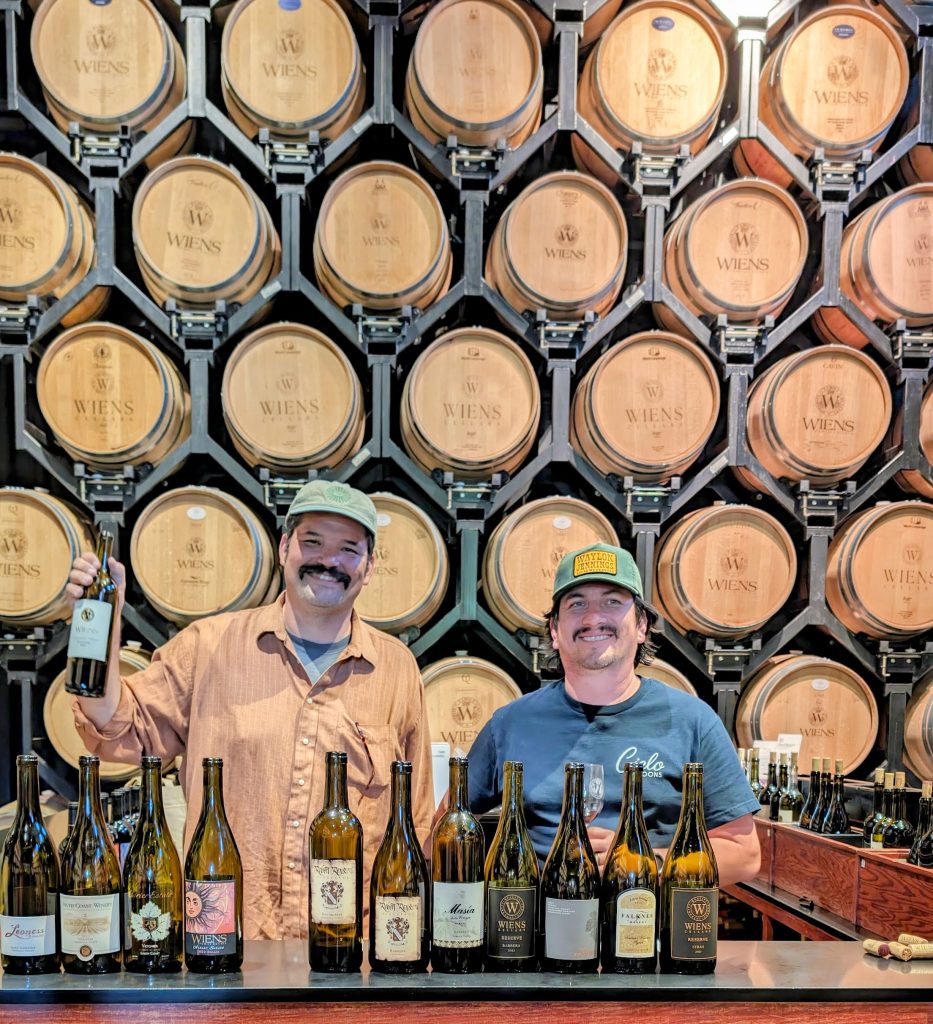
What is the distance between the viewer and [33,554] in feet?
12.9

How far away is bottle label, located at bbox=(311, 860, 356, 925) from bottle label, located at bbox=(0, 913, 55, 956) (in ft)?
1.44

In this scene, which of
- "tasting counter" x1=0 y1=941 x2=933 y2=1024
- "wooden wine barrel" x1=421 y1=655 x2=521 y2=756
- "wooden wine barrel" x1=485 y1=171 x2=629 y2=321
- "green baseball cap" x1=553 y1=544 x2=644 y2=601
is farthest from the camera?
"wooden wine barrel" x1=485 y1=171 x2=629 y2=321

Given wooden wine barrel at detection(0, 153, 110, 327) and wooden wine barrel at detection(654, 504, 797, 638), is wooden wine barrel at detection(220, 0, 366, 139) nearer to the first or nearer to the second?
wooden wine barrel at detection(0, 153, 110, 327)

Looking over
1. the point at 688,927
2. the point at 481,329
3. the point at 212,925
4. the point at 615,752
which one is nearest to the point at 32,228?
the point at 481,329

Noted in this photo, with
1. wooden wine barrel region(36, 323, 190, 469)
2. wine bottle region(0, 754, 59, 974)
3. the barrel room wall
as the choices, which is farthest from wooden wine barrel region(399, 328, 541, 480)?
wine bottle region(0, 754, 59, 974)

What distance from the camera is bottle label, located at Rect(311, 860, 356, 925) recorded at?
1.64 metres

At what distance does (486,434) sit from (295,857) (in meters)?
2.00

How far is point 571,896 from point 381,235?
2946mm

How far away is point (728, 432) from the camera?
4.32 m

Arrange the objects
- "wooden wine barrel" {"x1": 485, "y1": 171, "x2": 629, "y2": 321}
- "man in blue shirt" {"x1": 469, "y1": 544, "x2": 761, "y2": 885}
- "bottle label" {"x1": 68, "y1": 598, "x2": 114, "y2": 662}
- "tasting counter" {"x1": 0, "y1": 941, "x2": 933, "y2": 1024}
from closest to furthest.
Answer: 1. "tasting counter" {"x1": 0, "y1": 941, "x2": 933, "y2": 1024}
2. "bottle label" {"x1": 68, "y1": 598, "x2": 114, "y2": 662}
3. "man in blue shirt" {"x1": 469, "y1": 544, "x2": 761, "y2": 885}
4. "wooden wine barrel" {"x1": 485, "y1": 171, "x2": 629, "y2": 321}

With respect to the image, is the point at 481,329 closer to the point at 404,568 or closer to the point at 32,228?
the point at 404,568

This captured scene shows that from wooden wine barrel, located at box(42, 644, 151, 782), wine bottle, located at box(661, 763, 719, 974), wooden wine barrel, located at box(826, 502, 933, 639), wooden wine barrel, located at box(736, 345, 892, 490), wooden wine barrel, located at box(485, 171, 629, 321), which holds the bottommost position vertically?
wooden wine barrel, located at box(42, 644, 151, 782)

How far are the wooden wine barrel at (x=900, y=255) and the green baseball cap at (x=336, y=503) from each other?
8.94 ft

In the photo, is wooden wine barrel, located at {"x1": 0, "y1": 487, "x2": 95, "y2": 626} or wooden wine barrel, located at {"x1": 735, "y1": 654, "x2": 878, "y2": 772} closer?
wooden wine barrel, located at {"x1": 0, "y1": 487, "x2": 95, "y2": 626}
